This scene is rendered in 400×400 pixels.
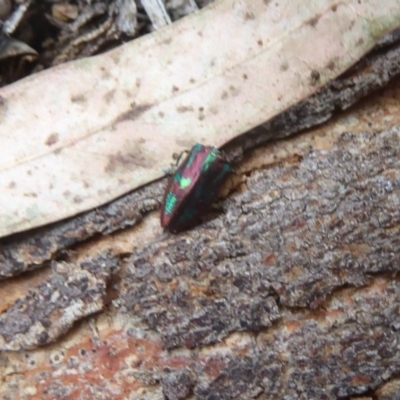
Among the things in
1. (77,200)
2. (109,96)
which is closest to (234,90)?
(109,96)

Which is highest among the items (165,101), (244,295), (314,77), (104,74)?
(104,74)

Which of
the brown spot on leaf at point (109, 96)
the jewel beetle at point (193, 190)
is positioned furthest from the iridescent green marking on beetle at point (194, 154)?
the brown spot on leaf at point (109, 96)

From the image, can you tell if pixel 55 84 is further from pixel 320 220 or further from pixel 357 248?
pixel 357 248

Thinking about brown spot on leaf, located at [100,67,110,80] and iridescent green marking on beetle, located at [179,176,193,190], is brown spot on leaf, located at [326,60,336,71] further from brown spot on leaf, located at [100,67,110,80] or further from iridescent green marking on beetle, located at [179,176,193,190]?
brown spot on leaf, located at [100,67,110,80]

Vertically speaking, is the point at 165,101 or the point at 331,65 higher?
the point at 165,101

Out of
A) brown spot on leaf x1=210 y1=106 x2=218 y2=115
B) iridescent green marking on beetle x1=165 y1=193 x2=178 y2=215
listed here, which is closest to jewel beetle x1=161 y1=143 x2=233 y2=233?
iridescent green marking on beetle x1=165 y1=193 x2=178 y2=215

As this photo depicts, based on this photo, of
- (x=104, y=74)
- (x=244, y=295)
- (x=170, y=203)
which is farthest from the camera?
(x=104, y=74)

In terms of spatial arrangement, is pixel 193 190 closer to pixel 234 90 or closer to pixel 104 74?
pixel 234 90

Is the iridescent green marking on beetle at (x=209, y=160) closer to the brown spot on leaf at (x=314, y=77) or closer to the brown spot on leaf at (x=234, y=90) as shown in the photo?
the brown spot on leaf at (x=234, y=90)
